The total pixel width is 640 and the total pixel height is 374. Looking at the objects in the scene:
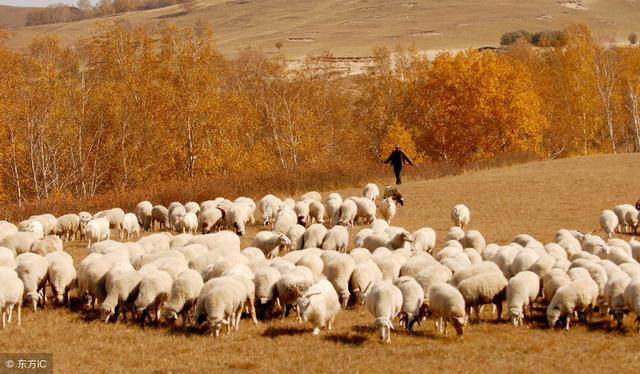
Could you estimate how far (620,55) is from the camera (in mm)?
63438

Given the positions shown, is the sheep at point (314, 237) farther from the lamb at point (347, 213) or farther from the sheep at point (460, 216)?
the sheep at point (460, 216)

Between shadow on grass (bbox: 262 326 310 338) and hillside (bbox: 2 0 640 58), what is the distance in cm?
10656

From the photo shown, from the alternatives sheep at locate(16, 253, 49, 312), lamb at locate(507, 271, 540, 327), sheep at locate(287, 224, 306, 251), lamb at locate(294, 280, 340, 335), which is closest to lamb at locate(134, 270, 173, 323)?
sheep at locate(16, 253, 49, 312)

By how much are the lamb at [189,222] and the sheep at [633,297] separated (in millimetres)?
14683

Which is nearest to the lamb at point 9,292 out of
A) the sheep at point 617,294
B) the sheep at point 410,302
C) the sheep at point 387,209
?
the sheep at point 410,302

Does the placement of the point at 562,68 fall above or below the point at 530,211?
above

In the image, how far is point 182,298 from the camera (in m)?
13.1

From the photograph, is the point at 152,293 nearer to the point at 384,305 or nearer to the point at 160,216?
the point at 384,305

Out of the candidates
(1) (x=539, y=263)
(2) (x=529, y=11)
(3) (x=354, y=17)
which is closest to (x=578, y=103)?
(1) (x=539, y=263)

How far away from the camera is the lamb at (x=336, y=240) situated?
19.3 meters

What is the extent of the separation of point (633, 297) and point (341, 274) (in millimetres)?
5405

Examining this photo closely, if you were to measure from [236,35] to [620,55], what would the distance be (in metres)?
109

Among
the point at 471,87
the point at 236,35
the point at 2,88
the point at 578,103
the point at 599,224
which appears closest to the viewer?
the point at 599,224

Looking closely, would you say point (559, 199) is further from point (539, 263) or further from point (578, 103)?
point (578, 103)
